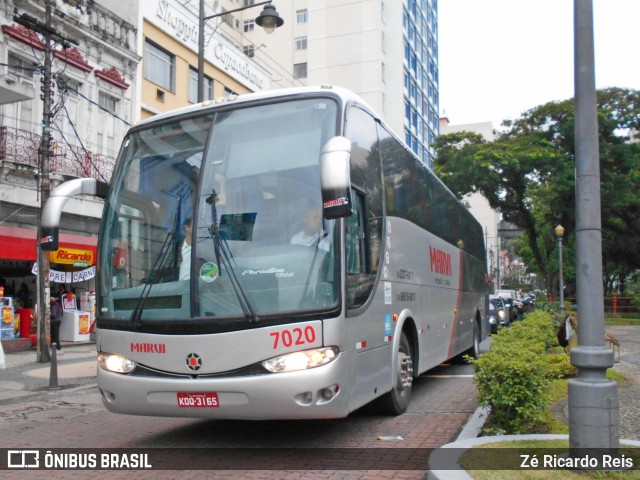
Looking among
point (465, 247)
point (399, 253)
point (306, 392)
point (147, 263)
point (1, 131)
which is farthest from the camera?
point (1, 131)

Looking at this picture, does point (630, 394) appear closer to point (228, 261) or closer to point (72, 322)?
point (228, 261)

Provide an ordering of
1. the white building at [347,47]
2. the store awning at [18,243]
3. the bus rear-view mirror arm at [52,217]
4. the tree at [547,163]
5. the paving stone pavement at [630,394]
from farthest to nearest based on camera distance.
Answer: the white building at [347,47] → the tree at [547,163] → the store awning at [18,243] → the paving stone pavement at [630,394] → the bus rear-view mirror arm at [52,217]

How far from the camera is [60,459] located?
20.5ft

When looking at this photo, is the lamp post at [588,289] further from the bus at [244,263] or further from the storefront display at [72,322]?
the storefront display at [72,322]

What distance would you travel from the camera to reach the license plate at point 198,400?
5.65 metres

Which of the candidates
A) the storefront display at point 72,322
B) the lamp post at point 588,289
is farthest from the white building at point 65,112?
the lamp post at point 588,289

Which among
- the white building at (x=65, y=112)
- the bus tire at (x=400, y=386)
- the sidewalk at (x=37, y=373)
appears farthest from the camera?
the white building at (x=65, y=112)

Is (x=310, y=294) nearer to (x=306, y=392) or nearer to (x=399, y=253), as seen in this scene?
(x=306, y=392)

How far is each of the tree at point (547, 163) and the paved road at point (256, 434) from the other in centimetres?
2383

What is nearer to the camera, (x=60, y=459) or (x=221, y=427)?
(x=60, y=459)

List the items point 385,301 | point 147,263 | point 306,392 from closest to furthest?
point 306,392
point 147,263
point 385,301

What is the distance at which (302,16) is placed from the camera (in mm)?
54125

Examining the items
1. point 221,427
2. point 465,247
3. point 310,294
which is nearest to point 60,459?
point 221,427

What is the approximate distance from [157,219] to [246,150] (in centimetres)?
114
